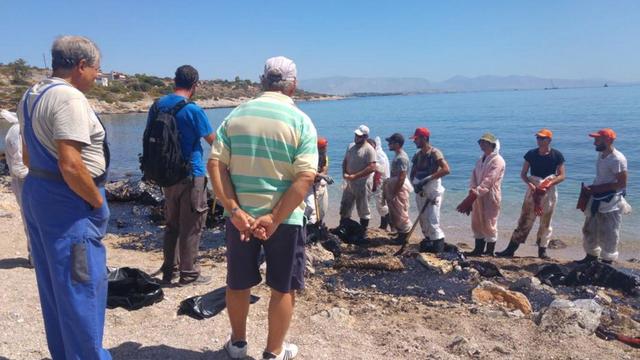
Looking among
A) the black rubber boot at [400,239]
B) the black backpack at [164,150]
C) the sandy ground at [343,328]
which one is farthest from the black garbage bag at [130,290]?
the black rubber boot at [400,239]

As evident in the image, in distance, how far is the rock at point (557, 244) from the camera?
29.5ft

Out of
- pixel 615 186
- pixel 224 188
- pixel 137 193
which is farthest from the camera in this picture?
pixel 137 193

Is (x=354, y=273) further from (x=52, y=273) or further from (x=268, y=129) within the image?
(x=52, y=273)

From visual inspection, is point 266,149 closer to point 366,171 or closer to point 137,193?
point 366,171

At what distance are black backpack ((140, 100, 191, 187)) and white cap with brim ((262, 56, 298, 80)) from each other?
66.3 inches

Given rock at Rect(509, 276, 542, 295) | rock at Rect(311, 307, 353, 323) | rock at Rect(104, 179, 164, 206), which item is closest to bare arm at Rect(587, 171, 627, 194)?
rock at Rect(509, 276, 542, 295)

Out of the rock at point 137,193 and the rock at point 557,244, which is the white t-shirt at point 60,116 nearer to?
the rock at point 137,193

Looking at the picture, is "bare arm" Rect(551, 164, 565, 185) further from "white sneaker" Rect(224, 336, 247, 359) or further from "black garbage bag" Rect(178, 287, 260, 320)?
"white sneaker" Rect(224, 336, 247, 359)

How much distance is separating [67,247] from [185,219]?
214 centimetres

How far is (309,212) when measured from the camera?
7.43 meters

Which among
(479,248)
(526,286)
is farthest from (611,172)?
(526,286)

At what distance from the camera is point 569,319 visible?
4227 mm

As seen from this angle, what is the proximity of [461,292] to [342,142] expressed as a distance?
25.8 metres

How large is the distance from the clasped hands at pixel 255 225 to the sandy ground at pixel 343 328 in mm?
1130
